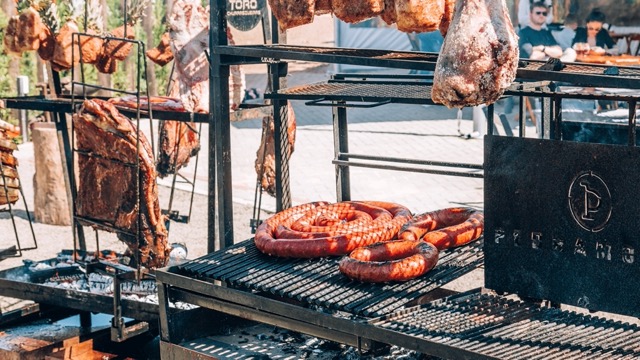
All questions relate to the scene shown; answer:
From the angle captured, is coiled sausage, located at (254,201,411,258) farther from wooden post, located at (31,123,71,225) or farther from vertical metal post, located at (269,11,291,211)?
wooden post, located at (31,123,71,225)

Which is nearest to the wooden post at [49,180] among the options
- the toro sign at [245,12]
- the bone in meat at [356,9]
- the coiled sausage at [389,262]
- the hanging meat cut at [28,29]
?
the hanging meat cut at [28,29]

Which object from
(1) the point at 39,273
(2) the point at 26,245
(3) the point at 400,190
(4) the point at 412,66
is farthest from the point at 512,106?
(4) the point at 412,66

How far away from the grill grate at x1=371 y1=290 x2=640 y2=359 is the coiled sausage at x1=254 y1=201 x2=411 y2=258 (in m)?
0.70

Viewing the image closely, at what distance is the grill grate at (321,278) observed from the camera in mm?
4768

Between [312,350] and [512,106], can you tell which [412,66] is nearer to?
[312,350]

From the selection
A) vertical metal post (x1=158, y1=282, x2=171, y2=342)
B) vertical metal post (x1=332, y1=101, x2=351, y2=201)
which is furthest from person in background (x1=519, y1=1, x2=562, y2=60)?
vertical metal post (x1=158, y1=282, x2=171, y2=342)

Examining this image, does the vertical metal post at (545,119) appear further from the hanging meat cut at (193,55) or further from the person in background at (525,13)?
the person in background at (525,13)

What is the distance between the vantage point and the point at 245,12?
716cm

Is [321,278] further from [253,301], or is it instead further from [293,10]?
[293,10]

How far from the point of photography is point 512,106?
18266mm

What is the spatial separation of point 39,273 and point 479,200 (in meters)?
5.82

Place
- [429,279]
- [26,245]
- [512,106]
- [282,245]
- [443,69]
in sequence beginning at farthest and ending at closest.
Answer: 1. [512,106]
2. [26,245]
3. [282,245]
4. [429,279]
5. [443,69]

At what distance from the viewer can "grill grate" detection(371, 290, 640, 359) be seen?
420 cm

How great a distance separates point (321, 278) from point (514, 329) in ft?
3.63
